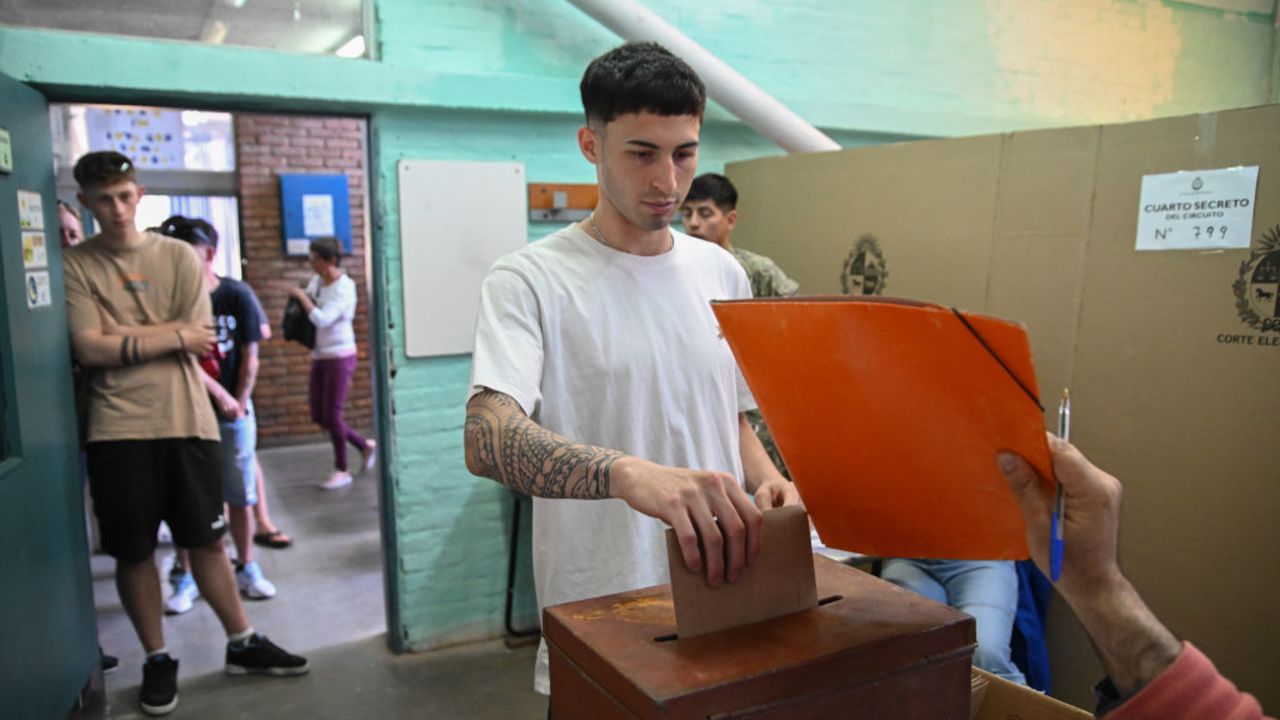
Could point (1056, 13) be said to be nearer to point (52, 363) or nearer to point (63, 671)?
point (52, 363)

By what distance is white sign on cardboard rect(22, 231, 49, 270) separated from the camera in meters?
2.42

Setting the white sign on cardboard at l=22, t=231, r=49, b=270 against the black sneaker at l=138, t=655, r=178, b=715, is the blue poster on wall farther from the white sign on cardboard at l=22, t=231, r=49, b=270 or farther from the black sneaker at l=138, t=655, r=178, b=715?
the black sneaker at l=138, t=655, r=178, b=715

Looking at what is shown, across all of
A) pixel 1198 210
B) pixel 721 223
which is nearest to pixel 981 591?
pixel 1198 210

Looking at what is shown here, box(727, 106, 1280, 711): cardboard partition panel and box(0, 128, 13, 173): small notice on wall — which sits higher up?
box(0, 128, 13, 173): small notice on wall

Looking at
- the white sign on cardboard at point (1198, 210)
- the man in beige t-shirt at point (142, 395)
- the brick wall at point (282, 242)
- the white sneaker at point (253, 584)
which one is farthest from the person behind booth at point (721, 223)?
the brick wall at point (282, 242)

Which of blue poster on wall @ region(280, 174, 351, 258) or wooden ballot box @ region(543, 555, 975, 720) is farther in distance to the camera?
blue poster on wall @ region(280, 174, 351, 258)

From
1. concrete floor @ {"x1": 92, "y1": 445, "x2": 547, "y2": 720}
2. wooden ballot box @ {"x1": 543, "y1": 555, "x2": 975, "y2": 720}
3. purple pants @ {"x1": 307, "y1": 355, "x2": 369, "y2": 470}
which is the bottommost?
concrete floor @ {"x1": 92, "y1": 445, "x2": 547, "y2": 720}

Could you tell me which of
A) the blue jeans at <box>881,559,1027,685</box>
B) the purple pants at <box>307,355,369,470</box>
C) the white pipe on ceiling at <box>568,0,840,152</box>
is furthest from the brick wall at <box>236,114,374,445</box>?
the blue jeans at <box>881,559,1027,685</box>

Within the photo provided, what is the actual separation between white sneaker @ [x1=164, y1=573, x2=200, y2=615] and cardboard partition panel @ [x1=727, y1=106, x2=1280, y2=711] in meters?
3.42

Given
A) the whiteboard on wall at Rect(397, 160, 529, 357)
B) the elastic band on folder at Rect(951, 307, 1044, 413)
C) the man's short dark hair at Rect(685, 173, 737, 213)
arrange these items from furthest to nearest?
the man's short dark hair at Rect(685, 173, 737, 213) < the whiteboard on wall at Rect(397, 160, 529, 357) < the elastic band on folder at Rect(951, 307, 1044, 413)

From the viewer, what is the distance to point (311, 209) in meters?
6.63

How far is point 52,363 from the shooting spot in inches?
101

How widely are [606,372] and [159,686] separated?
2465 millimetres

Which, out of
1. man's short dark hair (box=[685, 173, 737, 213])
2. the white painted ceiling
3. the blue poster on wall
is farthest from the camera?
the blue poster on wall
